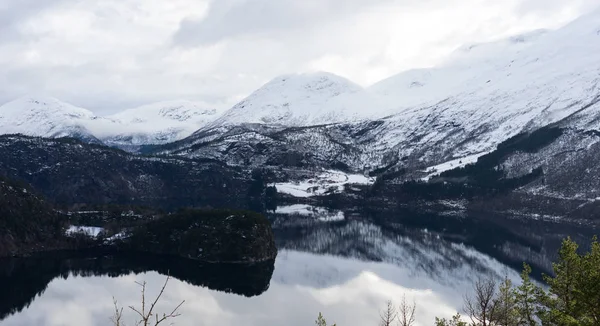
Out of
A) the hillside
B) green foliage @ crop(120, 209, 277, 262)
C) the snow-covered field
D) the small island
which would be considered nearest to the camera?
green foliage @ crop(120, 209, 277, 262)

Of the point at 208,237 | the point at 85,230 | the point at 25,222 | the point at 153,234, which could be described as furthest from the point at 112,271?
the point at 25,222

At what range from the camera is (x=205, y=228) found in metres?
149

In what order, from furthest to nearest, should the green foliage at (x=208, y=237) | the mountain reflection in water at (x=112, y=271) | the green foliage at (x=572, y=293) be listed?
the green foliage at (x=208, y=237) → the mountain reflection in water at (x=112, y=271) → the green foliage at (x=572, y=293)

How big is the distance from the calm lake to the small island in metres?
6.31

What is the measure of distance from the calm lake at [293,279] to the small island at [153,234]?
6.31 meters

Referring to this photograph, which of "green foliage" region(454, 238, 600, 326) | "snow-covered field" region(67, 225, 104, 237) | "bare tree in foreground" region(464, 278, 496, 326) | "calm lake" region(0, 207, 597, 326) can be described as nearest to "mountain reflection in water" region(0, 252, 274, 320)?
"calm lake" region(0, 207, 597, 326)

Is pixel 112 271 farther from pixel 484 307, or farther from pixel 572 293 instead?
pixel 572 293

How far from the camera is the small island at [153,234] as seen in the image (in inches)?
5610

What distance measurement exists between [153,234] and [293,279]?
5105 centimetres

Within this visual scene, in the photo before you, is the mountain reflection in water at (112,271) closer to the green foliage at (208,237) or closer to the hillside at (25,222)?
the green foliage at (208,237)

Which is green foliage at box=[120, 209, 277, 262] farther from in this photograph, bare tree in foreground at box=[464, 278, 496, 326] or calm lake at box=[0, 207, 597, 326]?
bare tree in foreground at box=[464, 278, 496, 326]

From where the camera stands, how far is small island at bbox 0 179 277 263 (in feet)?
468

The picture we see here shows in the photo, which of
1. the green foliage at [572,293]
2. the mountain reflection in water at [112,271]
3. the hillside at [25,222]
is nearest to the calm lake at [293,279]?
the mountain reflection in water at [112,271]

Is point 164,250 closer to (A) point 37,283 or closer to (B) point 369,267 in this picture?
(A) point 37,283
